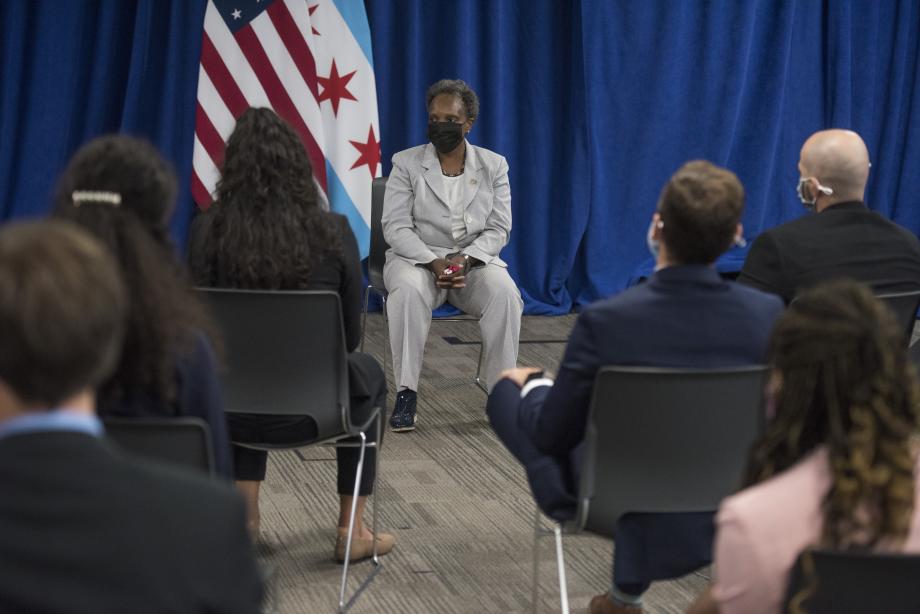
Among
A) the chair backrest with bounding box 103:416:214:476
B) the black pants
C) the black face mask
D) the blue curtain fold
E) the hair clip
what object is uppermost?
the blue curtain fold

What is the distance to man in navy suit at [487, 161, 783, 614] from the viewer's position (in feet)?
7.82

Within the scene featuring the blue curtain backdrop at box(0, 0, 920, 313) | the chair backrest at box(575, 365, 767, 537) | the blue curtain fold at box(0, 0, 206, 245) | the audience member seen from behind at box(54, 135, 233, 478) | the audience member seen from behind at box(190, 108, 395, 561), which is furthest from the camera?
the blue curtain backdrop at box(0, 0, 920, 313)

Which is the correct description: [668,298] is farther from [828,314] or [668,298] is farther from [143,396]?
[143,396]

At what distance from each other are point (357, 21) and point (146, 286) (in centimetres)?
428

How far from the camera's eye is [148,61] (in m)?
6.14

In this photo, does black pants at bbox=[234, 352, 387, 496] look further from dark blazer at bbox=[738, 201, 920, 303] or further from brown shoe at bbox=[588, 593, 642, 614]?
dark blazer at bbox=[738, 201, 920, 303]

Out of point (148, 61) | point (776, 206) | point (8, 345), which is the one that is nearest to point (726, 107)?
point (776, 206)

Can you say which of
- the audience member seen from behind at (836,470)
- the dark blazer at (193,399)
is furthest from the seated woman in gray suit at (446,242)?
the audience member seen from behind at (836,470)

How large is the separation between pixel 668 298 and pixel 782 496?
2.99 ft

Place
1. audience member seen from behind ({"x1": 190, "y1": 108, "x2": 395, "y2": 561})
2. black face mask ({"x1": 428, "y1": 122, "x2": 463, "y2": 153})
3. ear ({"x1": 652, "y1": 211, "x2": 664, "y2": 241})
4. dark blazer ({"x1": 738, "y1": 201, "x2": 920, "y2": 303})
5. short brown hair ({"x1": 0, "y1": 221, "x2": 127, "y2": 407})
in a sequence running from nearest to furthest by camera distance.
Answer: short brown hair ({"x1": 0, "y1": 221, "x2": 127, "y2": 407}) < ear ({"x1": 652, "y1": 211, "x2": 664, "y2": 241}) < audience member seen from behind ({"x1": 190, "y1": 108, "x2": 395, "y2": 561}) < dark blazer ({"x1": 738, "y1": 201, "x2": 920, "y2": 303}) < black face mask ({"x1": 428, "y1": 122, "x2": 463, "y2": 153})

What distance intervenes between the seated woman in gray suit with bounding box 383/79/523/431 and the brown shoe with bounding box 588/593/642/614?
176 centimetres

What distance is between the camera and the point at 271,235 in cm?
300

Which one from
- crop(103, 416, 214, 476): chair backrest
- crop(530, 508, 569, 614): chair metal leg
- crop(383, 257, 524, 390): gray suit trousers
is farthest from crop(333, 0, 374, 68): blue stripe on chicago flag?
crop(103, 416, 214, 476): chair backrest

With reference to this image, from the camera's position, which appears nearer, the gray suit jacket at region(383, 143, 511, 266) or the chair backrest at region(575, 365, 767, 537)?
A: the chair backrest at region(575, 365, 767, 537)
